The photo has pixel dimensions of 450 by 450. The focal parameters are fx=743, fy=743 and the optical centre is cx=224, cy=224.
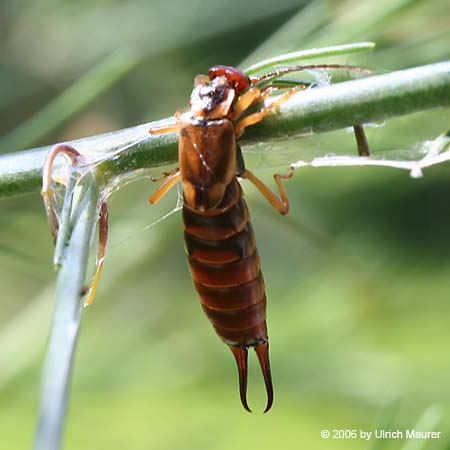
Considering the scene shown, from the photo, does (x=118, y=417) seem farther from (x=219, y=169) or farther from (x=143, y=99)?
(x=143, y=99)

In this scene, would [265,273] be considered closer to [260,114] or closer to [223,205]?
[223,205]

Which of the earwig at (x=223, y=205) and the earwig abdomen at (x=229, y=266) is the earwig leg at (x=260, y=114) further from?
the earwig abdomen at (x=229, y=266)

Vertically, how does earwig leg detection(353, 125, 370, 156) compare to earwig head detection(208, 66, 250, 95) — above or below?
below

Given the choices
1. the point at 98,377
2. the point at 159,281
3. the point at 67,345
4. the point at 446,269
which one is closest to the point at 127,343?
the point at 98,377

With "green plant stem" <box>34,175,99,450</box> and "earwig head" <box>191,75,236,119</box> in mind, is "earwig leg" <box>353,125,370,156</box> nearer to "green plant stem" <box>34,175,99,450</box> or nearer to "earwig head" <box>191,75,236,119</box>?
"earwig head" <box>191,75,236,119</box>

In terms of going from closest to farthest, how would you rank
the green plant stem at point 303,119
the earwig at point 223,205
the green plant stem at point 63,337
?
the green plant stem at point 63,337 → the green plant stem at point 303,119 → the earwig at point 223,205

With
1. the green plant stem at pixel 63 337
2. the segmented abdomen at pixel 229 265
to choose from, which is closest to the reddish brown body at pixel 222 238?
the segmented abdomen at pixel 229 265

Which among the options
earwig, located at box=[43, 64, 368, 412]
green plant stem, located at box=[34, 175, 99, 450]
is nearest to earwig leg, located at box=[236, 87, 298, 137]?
earwig, located at box=[43, 64, 368, 412]
